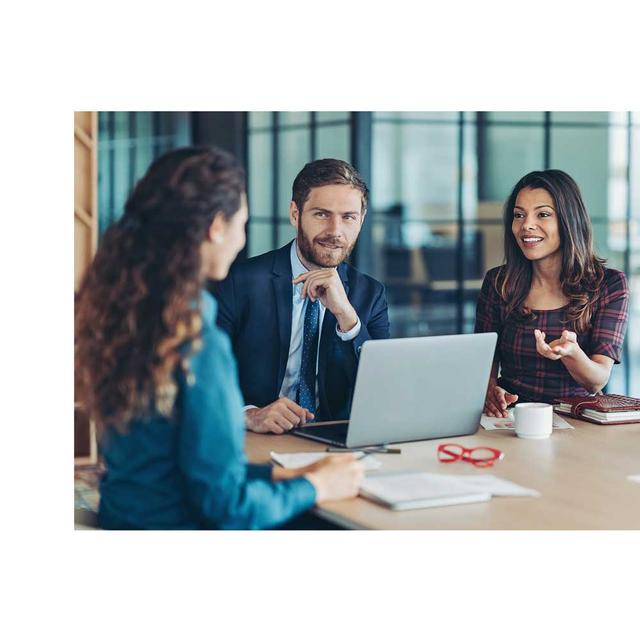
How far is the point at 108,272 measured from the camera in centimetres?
179

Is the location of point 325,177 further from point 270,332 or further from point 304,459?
point 304,459

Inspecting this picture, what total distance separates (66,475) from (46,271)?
543 mm

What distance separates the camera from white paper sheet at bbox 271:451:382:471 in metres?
2.14

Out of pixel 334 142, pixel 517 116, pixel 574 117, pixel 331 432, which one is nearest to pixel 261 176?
pixel 334 142

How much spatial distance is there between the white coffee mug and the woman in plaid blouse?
1.56 feet

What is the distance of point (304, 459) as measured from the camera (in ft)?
7.17

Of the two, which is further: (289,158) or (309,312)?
(289,158)

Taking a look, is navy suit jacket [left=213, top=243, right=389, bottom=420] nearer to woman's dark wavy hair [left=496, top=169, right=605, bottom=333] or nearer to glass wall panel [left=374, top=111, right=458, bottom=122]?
woman's dark wavy hair [left=496, top=169, right=605, bottom=333]

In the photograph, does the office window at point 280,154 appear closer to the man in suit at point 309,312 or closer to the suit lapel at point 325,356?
the man in suit at point 309,312

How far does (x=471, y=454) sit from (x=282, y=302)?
0.92 m

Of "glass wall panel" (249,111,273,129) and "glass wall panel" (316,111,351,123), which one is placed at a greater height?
"glass wall panel" (249,111,273,129)

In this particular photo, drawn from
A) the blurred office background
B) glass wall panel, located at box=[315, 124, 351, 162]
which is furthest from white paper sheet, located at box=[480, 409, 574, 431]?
glass wall panel, located at box=[315, 124, 351, 162]
